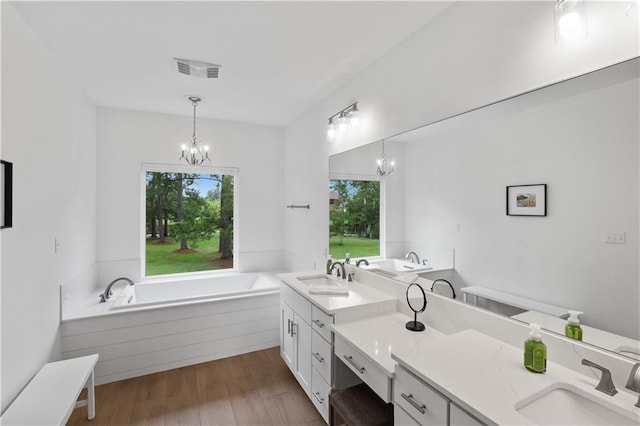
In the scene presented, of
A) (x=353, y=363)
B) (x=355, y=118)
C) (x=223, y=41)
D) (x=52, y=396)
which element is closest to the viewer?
(x=353, y=363)

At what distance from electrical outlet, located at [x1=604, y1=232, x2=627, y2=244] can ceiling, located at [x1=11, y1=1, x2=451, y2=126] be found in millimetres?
1424

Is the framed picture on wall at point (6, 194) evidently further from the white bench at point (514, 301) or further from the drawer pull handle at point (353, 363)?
the white bench at point (514, 301)

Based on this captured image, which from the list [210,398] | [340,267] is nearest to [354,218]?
[340,267]

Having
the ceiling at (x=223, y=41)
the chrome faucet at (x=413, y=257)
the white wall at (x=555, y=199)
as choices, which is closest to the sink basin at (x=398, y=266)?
the chrome faucet at (x=413, y=257)

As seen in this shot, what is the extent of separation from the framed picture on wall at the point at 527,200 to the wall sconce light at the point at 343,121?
1433 mm

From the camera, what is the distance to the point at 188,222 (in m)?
4.01

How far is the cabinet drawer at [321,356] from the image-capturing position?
1.87m

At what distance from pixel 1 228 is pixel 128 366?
165cm

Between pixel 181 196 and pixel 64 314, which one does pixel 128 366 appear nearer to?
pixel 64 314

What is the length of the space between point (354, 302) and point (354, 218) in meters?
0.86

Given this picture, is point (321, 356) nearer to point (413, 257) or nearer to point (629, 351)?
point (413, 257)

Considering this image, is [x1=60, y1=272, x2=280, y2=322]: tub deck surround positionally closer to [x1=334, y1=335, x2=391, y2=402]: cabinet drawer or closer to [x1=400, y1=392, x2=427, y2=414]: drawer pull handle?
[x1=334, y1=335, x2=391, y2=402]: cabinet drawer

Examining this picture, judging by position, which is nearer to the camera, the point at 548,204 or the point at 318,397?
the point at 548,204

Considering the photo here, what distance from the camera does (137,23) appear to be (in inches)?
72.7
